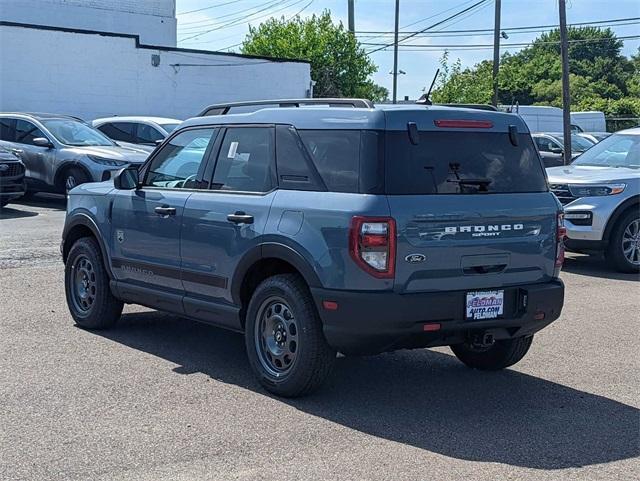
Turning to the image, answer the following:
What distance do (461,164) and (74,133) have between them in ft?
44.4

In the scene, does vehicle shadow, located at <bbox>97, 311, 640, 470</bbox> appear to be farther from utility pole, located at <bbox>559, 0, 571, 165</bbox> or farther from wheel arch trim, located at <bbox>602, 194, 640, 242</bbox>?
utility pole, located at <bbox>559, 0, 571, 165</bbox>

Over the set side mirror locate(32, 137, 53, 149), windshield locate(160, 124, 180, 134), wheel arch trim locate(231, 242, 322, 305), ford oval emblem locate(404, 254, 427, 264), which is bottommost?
wheel arch trim locate(231, 242, 322, 305)

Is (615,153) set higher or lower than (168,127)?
lower

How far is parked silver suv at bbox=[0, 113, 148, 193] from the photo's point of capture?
1695cm

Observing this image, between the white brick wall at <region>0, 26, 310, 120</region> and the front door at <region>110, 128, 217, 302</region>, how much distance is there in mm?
20604

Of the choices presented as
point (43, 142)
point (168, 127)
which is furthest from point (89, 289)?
point (168, 127)

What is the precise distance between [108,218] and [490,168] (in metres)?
3.36

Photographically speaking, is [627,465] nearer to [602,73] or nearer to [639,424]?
[639,424]

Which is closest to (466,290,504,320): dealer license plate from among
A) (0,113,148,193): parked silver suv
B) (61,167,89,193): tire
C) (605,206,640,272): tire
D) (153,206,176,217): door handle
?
(153,206,176,217): door handle

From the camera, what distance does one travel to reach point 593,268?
12305 millimetres

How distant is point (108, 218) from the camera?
7777 millimetres

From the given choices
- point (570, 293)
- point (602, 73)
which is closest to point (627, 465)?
point (570, 293)

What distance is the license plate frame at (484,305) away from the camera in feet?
19.0

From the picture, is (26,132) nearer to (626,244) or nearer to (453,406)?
(626,244)
